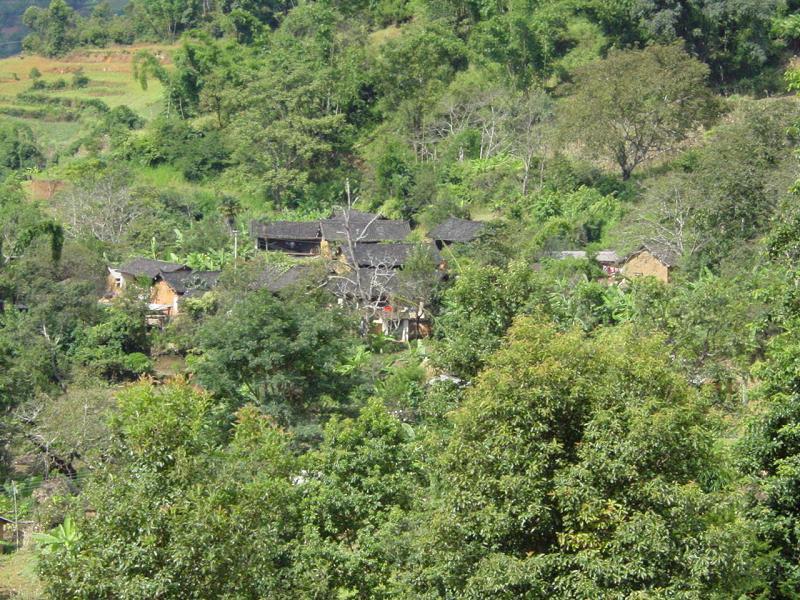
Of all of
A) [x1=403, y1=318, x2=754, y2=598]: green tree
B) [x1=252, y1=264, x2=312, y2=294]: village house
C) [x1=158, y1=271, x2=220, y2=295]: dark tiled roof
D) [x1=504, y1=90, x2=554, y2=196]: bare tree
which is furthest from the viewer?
[x1=504, y1=90, x2=554, y2=196]: bare tree

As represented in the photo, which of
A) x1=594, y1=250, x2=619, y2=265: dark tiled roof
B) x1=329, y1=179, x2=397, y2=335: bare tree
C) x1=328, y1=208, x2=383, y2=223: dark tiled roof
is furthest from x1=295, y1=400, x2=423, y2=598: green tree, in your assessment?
x1=328, y1=208, x2=383, y2=223: dark tiled roof

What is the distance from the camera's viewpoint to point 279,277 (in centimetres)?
2839

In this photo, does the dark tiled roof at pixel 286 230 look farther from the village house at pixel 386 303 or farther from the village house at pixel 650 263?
the village house at pixel 650 263

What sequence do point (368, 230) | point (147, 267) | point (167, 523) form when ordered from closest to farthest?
1. point (167, 523)
2. point (147, 267)
3. point (368, 230)

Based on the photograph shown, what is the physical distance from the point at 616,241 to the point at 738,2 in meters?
9.26

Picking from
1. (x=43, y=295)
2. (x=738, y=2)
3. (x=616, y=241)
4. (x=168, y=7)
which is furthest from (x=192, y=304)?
(x=168, y=7)

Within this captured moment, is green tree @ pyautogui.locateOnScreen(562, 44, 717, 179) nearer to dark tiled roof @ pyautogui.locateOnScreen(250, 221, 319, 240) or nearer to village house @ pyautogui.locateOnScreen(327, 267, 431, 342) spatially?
village house @ pyautogui.locateOnScreen(327, 267, 431, 342)

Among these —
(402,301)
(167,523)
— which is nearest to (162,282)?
(402,301)

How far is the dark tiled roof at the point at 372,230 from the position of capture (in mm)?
31559

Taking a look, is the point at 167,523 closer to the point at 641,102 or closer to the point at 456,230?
the point at 456,230

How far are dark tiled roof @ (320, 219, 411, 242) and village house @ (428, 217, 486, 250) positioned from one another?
1.48 meters

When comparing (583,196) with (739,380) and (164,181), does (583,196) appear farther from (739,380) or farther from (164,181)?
(164,181)

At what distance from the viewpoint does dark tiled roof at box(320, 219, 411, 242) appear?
31559 mm

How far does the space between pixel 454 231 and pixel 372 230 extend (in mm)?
2943
